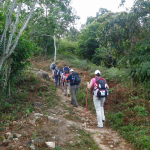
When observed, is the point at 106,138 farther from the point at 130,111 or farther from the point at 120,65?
the point at 120,65

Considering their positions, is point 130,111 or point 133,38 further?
point 133,38

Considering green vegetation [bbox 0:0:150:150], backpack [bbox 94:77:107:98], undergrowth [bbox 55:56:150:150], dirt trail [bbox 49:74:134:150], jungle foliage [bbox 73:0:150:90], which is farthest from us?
jungle foliage [bbox 73:0:150:90]

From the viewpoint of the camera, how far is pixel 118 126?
6.39 m

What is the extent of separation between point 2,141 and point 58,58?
22540 mm

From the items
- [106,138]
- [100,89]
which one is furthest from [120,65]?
[106,138]

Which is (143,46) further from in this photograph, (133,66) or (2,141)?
(2,141)

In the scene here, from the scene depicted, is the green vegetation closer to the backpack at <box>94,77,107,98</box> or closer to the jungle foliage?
the jungle foliage

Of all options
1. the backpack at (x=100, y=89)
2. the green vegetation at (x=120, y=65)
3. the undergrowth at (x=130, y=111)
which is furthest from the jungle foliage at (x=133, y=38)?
the backpack at (x=100, y=89)

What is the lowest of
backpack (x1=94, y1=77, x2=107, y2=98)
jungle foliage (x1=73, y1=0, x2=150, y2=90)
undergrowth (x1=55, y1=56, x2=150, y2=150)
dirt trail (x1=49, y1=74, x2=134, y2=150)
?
dirt trail (x1=49, y1=74, x2=134, y2=150)

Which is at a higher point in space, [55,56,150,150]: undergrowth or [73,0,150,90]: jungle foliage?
[73,0,150,90]: jungle foliage

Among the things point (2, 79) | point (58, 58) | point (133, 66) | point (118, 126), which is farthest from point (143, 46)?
point (58, 58)

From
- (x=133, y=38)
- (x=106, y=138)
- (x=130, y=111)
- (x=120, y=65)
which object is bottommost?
(x=106, y=138)

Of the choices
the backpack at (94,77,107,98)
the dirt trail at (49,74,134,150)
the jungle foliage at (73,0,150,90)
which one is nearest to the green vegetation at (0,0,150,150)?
the jungle foliage at (73,0,150,90)

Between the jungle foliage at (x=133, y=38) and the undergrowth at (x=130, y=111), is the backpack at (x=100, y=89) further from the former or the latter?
the jungle foliage at (x=133, y=38)
